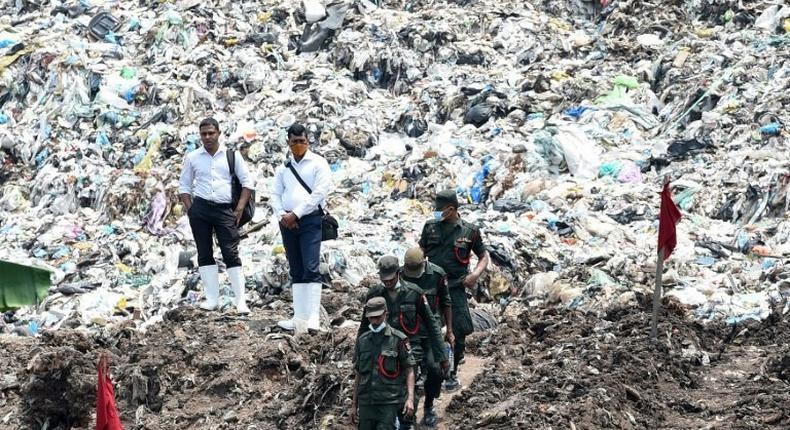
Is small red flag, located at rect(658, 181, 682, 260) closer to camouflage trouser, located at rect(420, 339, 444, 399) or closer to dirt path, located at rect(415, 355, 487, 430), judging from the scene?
dirt path, located at rect(415, 355, 487, 430)

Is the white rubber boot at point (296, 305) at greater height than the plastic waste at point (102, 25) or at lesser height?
lesser

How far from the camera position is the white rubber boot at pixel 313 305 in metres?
8.88

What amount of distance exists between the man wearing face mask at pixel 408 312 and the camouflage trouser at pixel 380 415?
169 millimetres

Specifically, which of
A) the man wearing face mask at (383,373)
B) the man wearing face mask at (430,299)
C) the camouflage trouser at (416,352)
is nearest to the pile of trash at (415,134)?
the man wearing face mask at (430,299)

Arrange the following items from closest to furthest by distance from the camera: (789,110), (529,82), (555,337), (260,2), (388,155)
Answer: (555,337)
(789,110)
(388,155)
(529,82)
(260,2)

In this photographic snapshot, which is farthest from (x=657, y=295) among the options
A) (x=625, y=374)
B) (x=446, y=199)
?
(x=446, y=199)

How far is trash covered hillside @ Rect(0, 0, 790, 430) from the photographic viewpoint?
8.50 metres

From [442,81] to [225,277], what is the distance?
5.71 m

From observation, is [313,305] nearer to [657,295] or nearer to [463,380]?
[463,380]

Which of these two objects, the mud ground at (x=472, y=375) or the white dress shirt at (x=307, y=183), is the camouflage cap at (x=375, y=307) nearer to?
the mud ground at (x=472, y=375)

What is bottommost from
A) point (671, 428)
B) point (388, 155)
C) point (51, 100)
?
point (671, 428)

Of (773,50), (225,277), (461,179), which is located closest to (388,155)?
(461,179)

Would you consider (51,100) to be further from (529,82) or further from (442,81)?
(529,82)

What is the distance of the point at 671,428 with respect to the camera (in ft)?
24.7
